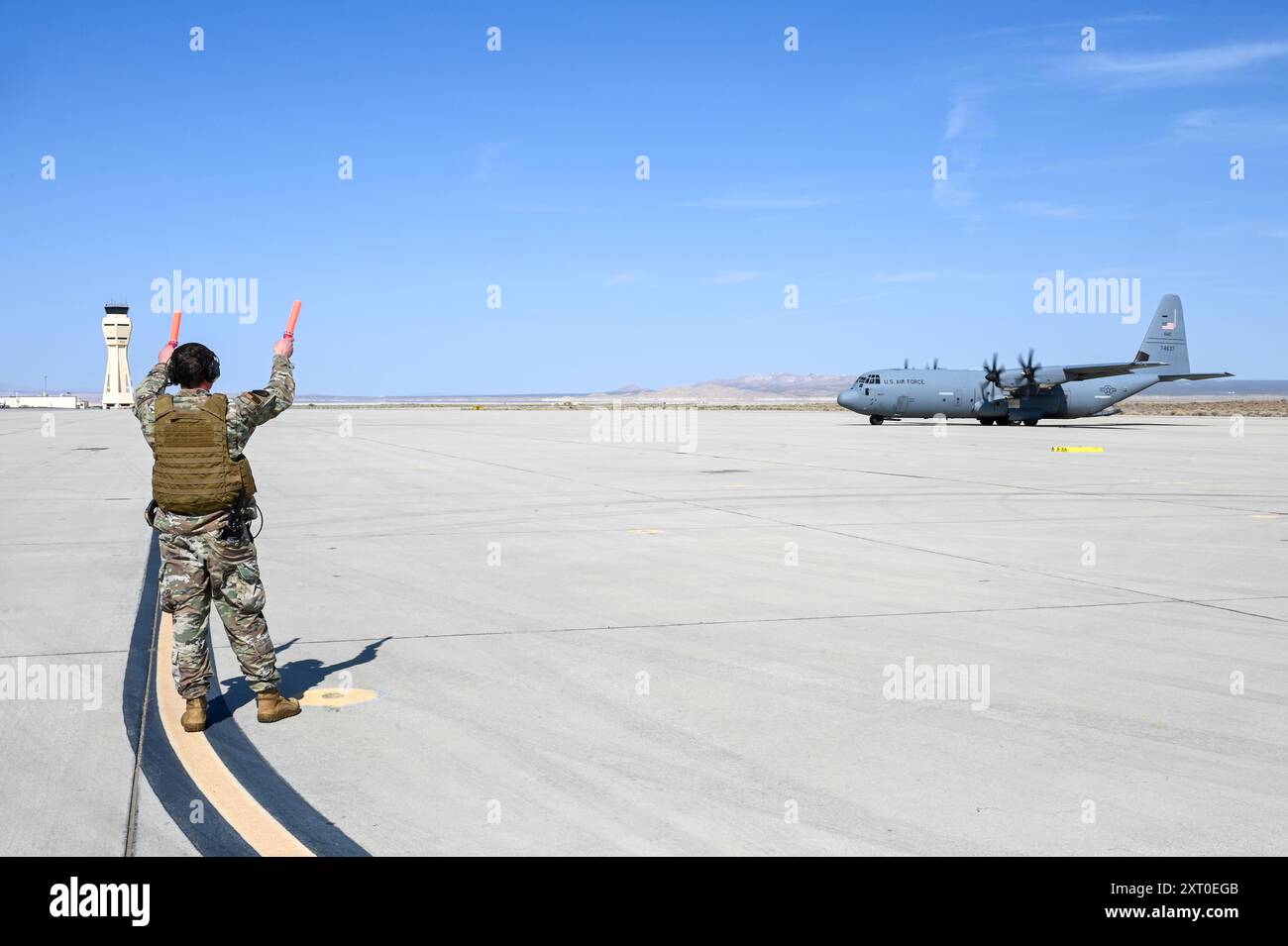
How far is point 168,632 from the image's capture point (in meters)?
9.11

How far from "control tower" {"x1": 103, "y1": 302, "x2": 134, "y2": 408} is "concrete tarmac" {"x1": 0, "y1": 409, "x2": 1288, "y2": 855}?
450 feet

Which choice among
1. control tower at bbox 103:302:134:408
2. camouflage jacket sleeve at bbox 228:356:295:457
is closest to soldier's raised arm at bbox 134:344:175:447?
camouflage jacket sleeve at bbox 228:356:295:457

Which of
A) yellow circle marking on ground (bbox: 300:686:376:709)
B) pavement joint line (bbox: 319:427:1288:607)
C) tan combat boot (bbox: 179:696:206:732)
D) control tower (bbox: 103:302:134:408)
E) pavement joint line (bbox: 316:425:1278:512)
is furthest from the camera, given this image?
control tower (bbox: 103:302:134:408)

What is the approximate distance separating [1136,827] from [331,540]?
11.4m

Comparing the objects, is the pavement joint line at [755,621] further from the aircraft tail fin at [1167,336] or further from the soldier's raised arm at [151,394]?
the aircraft tail fin at [1167,336]

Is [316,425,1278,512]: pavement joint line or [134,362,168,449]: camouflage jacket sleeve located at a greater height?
[134,362,168,449]: camouflage jacket sleeve

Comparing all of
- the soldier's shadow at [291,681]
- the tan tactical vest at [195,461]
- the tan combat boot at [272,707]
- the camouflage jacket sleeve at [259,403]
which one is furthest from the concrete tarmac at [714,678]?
the camouflage jacket sleeve at [259,403]

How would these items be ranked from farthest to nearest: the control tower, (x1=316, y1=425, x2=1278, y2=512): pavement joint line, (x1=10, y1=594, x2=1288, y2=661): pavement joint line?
the control tower → (x1=316, y1=425, x2=1278, y2=512): pavement joint line → (x1=10, y1=594, x2=1288, y2=661): pavement joint line

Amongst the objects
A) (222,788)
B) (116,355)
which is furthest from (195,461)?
(116,355)

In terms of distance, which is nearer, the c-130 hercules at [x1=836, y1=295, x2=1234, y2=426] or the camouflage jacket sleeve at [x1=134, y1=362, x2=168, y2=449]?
the camouflage jacket sleeve at [x1=134, y1=362, x2=168, y2=449]

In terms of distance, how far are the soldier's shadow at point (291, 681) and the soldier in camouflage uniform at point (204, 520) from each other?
0.43m

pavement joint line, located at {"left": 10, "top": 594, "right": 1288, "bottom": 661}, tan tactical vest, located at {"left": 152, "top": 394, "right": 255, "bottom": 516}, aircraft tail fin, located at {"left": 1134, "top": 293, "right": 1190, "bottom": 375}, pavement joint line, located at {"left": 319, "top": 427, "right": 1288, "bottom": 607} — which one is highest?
aircraft tail fin, located at {"left": 1134, "top": 293, "right": 1190, "bottom": 375}

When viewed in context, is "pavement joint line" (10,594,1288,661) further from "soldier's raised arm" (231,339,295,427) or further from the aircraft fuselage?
the aircraft fuselage

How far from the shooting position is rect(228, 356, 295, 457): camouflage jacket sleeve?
663cm
